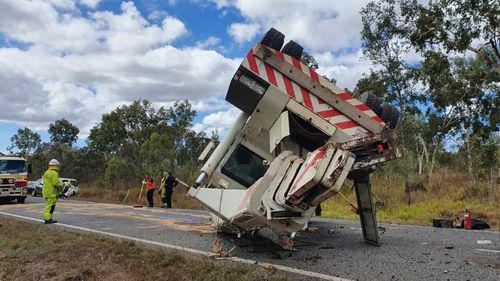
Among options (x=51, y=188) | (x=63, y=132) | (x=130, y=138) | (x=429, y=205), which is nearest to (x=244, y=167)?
(x=51, y=188)

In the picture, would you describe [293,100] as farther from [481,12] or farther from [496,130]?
[496,130]

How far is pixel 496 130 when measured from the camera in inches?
927

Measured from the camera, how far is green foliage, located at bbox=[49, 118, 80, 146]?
6353 cm

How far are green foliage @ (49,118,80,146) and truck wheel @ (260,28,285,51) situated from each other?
62.2 m

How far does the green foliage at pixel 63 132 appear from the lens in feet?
208

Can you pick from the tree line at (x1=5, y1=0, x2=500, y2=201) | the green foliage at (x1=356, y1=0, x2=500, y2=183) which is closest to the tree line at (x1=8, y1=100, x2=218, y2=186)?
A: the tree line at (x1=5, y1=0, x2=500, y2=201)

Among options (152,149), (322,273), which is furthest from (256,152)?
(152,149)

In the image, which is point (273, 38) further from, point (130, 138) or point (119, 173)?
point (130, 138)

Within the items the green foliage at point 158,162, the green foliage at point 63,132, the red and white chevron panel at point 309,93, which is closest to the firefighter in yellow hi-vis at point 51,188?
the red and white chevron panel at point 309,93

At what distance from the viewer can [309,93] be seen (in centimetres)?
598

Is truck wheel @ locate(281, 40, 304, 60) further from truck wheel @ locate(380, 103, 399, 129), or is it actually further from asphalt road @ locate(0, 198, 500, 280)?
asphalt road @ locate(0, 198, 500, 280)

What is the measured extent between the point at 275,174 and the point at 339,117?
3.85 feet

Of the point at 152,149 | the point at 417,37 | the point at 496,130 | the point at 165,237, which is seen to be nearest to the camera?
the point at 165,237

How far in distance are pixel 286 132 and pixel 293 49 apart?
1184 millimetres
